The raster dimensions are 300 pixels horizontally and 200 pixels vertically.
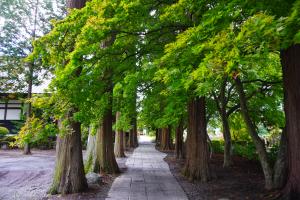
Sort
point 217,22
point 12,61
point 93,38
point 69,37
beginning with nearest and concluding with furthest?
point 217,22 < point 93,38 < point 69,37 < point 12,61

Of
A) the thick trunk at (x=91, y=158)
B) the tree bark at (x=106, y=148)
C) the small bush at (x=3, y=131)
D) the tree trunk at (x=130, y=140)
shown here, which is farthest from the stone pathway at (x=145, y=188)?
the tree trunk at (x=130, y=140)

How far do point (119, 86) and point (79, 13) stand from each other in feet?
9.83

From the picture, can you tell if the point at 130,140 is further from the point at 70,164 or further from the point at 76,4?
the point at 76,4

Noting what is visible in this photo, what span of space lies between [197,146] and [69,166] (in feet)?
17.5

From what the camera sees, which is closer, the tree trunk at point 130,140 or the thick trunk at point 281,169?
the thick trunk at point 281,169

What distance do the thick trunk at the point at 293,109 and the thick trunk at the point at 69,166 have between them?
5.81m

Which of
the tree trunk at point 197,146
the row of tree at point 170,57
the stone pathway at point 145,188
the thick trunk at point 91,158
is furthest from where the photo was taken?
the thick trunk at point 91,158

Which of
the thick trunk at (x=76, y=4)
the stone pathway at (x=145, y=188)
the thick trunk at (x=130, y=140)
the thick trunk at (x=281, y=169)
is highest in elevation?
the thick trunk at (x=76, y=4)

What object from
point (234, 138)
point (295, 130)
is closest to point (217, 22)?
point (295, 130)

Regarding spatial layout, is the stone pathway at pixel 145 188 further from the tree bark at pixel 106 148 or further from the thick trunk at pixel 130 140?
the thick trunk at pixel 130 140

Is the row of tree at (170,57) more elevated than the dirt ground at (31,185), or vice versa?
the row of tree at (170,57)

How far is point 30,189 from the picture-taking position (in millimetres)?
10617

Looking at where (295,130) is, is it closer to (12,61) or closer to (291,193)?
(291,193)

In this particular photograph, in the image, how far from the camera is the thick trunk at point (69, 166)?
983 centimetres
